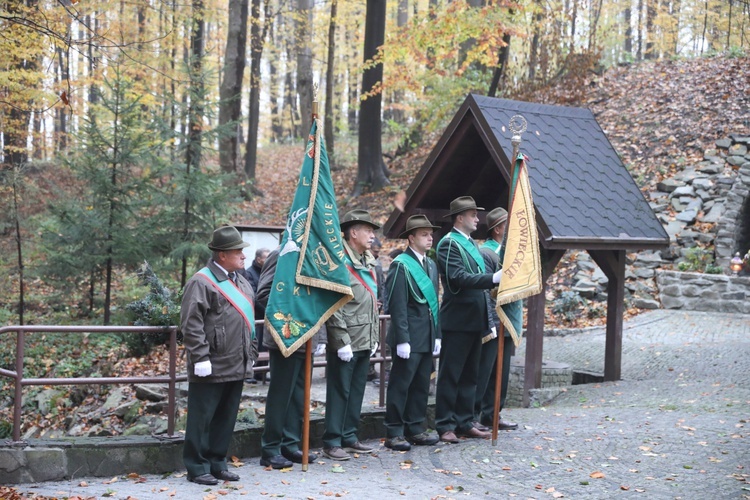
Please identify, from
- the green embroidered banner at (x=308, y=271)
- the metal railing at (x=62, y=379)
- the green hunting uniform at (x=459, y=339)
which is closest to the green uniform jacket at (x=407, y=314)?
the green hunting uniform at (x=459, y=339)

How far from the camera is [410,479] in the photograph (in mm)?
6320

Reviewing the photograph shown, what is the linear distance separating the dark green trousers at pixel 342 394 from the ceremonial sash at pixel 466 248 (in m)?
1.31

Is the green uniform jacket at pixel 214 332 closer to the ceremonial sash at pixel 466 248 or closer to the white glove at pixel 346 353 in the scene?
the white glove at pixel 346 353

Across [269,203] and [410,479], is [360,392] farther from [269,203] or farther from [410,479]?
[269,203]

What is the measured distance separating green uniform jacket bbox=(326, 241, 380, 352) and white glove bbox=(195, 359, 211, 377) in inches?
52.5

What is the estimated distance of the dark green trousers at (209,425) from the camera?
19.8 feet

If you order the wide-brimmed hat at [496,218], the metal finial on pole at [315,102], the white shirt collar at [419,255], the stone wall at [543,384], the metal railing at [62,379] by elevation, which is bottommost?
the stone wall at [543,384]

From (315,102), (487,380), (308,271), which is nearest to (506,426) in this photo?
(487,380)

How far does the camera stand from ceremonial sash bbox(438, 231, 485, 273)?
7.57 metres

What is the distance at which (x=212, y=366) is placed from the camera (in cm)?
599

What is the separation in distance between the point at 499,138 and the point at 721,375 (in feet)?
15.1

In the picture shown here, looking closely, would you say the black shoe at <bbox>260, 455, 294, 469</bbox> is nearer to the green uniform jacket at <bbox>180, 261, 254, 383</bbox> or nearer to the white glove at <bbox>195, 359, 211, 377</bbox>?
the green uniform jacket at <bbox>180, 261, 254, 383</bbox>

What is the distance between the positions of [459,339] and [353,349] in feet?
4.06

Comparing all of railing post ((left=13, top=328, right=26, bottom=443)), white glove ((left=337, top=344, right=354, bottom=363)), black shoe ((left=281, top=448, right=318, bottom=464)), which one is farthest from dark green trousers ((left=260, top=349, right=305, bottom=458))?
railing post ((left=13, top=328, right=26, bottom=443))
